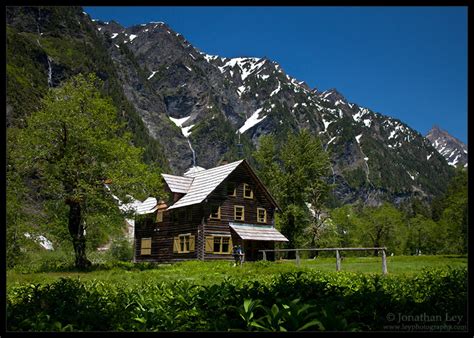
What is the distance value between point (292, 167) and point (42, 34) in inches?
4801

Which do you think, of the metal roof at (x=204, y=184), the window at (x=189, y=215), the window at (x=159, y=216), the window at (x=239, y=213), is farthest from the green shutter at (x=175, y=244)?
the window at (x=239, y=213)

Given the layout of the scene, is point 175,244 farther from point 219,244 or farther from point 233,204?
point 233,204

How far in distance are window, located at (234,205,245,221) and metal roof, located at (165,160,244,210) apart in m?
2.94

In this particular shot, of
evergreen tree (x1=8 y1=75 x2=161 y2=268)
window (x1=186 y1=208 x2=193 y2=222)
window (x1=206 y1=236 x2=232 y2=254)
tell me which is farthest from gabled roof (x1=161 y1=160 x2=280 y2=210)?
evergreen tree (x1=8 y1=75 x2=161 y2=268)

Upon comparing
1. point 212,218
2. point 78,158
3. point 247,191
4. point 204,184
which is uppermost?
point 78,158

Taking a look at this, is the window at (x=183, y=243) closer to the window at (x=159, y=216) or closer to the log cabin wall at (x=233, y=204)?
the log cabin wall at (x=233, y=204)

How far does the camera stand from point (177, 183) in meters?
40.3

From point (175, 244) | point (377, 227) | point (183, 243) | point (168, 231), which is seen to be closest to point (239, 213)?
point (183, 243)

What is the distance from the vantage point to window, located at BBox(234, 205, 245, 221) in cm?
3994

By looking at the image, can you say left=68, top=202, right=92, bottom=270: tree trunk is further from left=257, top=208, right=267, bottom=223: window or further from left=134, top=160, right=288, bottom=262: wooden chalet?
left=257, top=208, right=267, bottom=223: window

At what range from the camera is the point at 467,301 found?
6426mm

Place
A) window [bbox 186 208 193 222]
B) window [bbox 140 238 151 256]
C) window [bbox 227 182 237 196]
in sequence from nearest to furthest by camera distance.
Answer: window [bbox 186 208 193 222]
window [bbox 227 182 237 196]
window [bbox 140 238 151 256]

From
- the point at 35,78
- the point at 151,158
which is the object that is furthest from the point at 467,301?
the point at 151,158

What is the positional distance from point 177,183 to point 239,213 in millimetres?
5853
